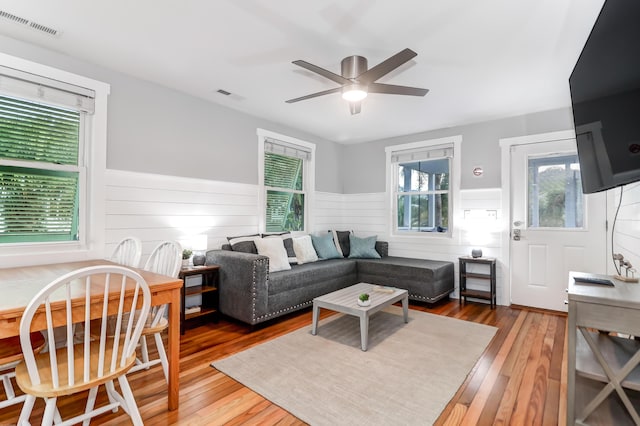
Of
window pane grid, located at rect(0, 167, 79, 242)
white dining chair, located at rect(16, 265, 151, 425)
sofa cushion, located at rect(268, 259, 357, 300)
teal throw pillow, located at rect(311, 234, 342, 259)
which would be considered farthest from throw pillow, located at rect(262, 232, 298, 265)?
white dining chair, located at rect(16, 265, 151, 425)

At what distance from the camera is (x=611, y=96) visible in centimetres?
126

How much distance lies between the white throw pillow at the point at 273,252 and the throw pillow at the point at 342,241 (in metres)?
1.34

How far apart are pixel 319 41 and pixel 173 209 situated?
7.35ft

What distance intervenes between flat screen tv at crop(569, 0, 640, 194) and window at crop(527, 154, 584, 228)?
2.38 metres

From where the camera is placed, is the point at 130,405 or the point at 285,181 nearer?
the point at 130,405

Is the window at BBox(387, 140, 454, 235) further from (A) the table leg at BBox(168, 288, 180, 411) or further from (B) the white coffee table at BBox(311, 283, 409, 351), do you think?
(A) the table leg at BBox(168, 288, 180, 411)

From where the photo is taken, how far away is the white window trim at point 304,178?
4.29 meters

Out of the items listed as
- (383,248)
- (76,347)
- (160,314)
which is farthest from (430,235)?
(76,347)

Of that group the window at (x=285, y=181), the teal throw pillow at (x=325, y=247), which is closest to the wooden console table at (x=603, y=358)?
the teal throw pillow at (x=325, y=247)

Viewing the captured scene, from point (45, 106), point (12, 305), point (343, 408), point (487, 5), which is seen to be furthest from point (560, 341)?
point (45, 106)

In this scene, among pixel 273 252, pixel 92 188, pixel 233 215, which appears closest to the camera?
pixel 92 188

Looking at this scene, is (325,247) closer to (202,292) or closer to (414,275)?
(414,275)

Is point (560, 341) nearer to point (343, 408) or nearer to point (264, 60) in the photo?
point (343, 408)

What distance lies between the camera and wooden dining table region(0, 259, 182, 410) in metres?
1.31
